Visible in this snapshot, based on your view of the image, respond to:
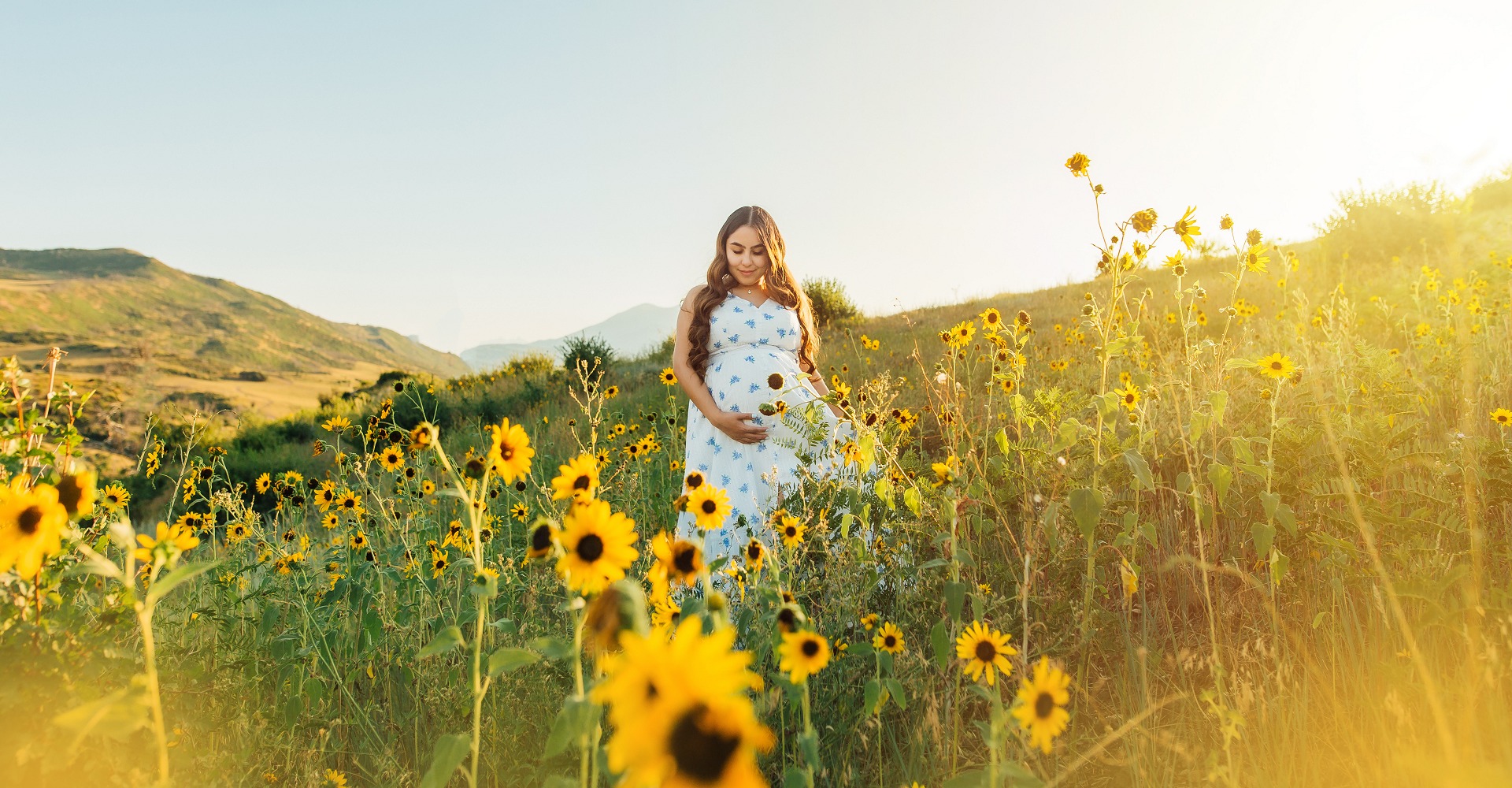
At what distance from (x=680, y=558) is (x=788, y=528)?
0.84 metres

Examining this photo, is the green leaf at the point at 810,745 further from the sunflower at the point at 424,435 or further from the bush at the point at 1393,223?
the bush at the point at 1393,223

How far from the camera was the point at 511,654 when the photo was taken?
36.4 inches

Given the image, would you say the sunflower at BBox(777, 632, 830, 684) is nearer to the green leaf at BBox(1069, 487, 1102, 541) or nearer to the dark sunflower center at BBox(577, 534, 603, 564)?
the dark sunflower center at BBox(577, 534, 603, 564)

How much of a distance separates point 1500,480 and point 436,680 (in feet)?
9.99

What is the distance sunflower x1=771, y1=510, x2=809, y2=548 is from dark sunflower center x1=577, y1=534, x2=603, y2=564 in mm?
868

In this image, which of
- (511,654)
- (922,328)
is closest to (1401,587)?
(511,654)

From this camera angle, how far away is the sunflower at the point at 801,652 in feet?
2.95

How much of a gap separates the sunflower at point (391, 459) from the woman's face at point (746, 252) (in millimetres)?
1997

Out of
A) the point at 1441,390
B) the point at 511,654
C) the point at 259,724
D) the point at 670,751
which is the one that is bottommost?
the point at 259,724

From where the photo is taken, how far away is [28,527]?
3.09 feet

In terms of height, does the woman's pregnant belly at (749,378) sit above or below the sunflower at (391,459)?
above

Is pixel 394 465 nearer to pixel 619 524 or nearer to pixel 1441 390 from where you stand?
pixel 619 524

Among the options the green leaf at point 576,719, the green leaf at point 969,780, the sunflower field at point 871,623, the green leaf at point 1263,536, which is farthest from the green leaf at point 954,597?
the green leaf at point 1263,536

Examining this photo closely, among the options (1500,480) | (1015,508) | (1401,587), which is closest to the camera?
(1401,587)
